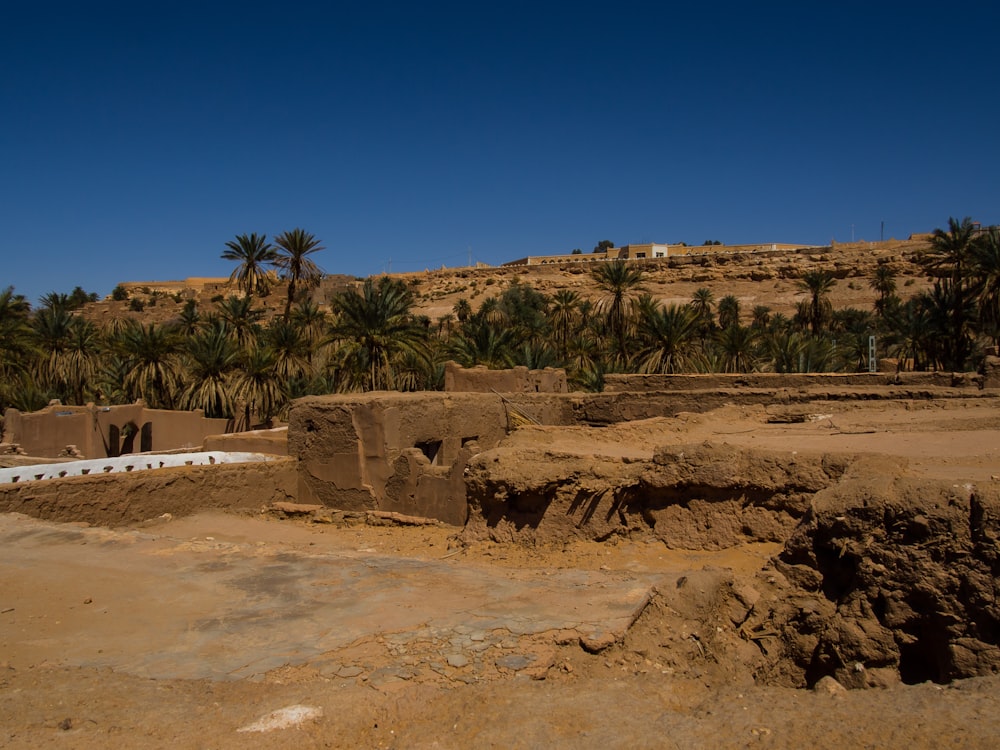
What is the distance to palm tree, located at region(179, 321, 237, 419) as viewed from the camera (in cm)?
2489

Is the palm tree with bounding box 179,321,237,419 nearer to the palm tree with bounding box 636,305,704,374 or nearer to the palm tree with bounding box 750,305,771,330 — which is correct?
the palm tree with bounding box 636,305,704,374

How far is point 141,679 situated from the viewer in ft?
16.6

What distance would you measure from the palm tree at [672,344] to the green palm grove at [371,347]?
0.05 meters

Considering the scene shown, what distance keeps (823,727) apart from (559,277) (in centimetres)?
6915

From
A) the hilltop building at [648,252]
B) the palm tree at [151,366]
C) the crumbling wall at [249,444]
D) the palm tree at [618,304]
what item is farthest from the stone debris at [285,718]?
the hilltop building at [648,252]

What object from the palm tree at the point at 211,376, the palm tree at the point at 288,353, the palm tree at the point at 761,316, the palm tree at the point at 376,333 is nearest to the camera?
the palm tree at the point at 376,333

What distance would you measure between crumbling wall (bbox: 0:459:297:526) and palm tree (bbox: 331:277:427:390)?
868 centimetres

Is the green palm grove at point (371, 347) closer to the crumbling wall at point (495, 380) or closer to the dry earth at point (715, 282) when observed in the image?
the crumbling wall at point (495, 380)

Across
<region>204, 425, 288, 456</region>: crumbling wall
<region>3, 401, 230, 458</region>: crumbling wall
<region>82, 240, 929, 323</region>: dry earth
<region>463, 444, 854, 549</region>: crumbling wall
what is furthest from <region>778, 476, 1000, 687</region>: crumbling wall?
<region>82, 240, 929, 323</region>: dry earth

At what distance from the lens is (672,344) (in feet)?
83.8

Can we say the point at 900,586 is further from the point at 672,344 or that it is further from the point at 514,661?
the point at 672,344

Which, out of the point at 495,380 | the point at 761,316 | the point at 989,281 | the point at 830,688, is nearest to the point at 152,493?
the point at 495,380

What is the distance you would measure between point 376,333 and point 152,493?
1070 centimetres

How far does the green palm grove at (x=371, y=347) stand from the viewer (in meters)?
22.9
